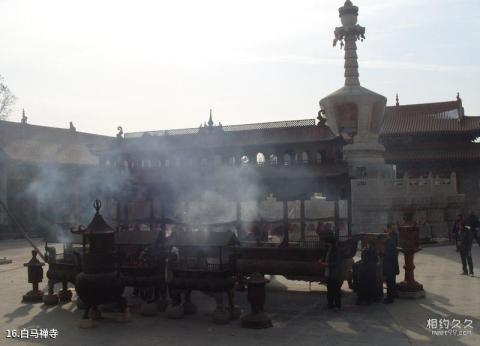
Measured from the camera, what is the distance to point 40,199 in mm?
33594

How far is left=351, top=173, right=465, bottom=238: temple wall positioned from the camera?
1018 inches

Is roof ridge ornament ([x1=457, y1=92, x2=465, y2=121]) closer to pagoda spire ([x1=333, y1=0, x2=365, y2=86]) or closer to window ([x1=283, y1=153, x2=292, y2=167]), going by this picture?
pagoda spire ([x1=333, y1=0, x2=365, y2=86])

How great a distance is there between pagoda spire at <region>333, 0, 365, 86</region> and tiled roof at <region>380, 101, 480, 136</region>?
5.94m

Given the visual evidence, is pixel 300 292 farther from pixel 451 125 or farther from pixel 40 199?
pixel 451 125

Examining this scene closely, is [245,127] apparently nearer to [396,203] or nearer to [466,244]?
[396,203]

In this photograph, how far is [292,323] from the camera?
29.1 ft

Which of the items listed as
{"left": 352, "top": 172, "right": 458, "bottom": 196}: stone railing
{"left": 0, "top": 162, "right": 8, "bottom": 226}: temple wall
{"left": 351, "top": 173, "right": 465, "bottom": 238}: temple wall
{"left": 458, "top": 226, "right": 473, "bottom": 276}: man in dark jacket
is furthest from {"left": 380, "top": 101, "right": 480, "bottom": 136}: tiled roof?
{"left": 0, "top": 162, "right": 8, "bottom": 226}: temple wall

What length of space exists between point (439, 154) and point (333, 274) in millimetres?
30057

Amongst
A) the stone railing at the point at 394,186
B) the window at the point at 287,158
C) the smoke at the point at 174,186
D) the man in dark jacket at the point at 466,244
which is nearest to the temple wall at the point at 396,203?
the stone railing at the point at 394,186

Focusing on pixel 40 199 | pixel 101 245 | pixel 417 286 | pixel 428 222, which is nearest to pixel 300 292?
pixel 417 286

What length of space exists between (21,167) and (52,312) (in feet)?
84.1

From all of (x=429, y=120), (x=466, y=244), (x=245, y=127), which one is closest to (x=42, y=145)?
(x=245, y=127)

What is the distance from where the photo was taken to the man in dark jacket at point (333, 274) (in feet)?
32.3

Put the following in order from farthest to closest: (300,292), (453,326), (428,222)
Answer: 1. (428,222)
2. (300,292)
3. (453,326)
